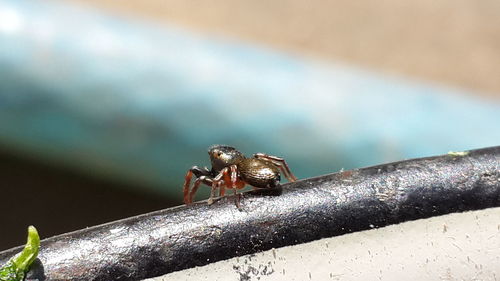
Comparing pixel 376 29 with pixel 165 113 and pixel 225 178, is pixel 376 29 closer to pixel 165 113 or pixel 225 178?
pixel 165 113

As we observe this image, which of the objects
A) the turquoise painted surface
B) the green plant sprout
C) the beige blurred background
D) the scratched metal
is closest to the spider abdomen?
the scratched metal

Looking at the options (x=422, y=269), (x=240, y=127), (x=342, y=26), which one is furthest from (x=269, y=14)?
(x=422, y=269)

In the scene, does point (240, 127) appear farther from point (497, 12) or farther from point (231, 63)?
point (497, 12)

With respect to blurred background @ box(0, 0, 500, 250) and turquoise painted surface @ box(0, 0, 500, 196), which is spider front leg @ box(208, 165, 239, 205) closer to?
blurred background @ box(0, 0, 500, 250)

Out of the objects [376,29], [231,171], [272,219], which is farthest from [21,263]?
[376,29]

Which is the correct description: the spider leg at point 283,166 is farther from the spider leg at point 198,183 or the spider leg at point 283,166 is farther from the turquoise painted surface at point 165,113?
the turquoise painted surface at point 165,113

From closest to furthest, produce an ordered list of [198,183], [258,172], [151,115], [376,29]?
[258,172]
[198,183]
[151,115]
[376,29]

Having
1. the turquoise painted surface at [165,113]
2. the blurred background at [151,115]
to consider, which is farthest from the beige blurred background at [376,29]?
the turquoise painted surface at [165,113]
